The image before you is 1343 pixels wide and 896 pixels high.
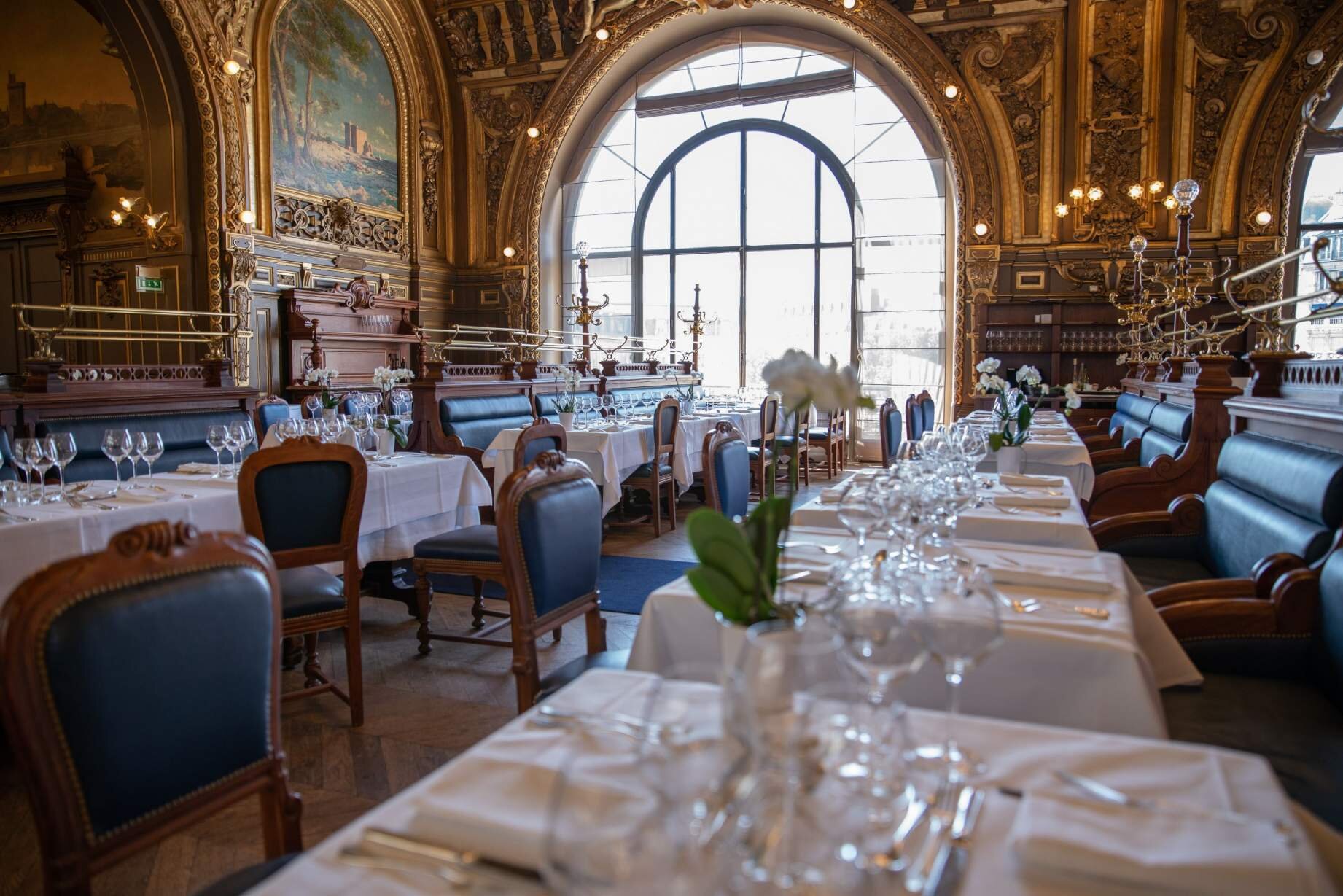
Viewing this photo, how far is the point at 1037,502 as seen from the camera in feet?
9.77

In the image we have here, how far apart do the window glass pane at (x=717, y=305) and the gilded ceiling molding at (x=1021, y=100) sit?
3820 mm

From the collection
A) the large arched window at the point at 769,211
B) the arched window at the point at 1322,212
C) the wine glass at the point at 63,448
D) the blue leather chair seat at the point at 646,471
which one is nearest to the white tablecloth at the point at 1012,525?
the wine glass at the point at 63,448

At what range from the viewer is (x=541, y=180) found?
12.7 metres

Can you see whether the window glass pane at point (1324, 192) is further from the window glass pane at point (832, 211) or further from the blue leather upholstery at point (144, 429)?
the blue leather upholstery at point (144, 429)

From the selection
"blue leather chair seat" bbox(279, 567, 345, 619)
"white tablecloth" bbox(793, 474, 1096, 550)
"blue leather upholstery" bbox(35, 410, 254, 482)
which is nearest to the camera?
"white tablecloth" bbox(793, 474, 1096, 550)

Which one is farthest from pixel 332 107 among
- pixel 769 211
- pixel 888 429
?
pixel 888 429

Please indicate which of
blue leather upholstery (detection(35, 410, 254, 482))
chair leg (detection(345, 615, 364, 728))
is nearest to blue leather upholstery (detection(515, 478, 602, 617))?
chair leg (detection(345, 615, 364, 728))

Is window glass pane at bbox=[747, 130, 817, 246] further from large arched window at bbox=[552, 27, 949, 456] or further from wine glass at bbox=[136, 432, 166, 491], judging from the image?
wine glass at bbox=[136, 432, 166, 491]

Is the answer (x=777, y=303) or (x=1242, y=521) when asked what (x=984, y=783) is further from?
(x=777, y=303)

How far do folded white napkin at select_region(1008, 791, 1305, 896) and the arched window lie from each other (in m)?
11.1

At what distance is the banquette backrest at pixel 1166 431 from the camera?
4.66 meters

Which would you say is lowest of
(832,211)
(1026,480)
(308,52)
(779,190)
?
(1026,480)

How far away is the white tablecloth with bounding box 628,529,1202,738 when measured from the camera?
4.91 feet

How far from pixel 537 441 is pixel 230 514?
1.36 metres
